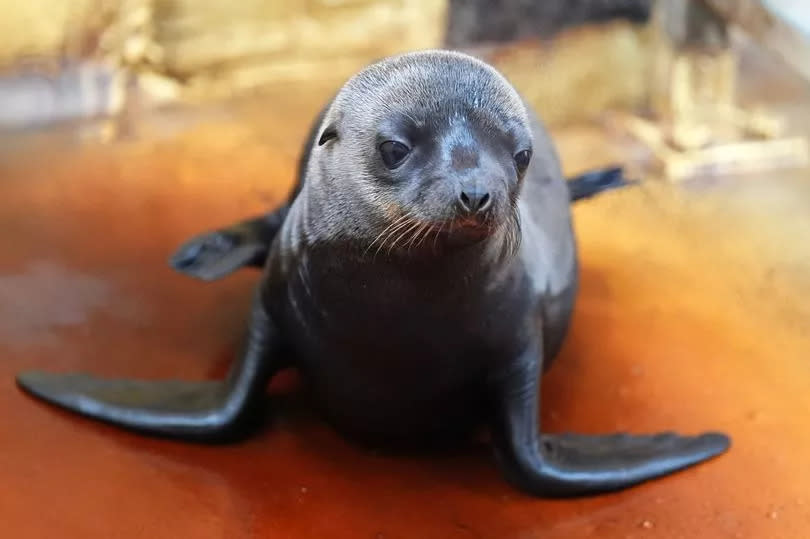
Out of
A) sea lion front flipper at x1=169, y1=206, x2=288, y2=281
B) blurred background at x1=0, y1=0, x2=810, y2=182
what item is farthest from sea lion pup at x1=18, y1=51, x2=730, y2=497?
blurred background at x1=0, y1=0, x2=810, y2=182

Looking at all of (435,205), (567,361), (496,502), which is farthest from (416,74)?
(567,361)

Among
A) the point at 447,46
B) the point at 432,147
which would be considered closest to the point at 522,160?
the point at 432,147

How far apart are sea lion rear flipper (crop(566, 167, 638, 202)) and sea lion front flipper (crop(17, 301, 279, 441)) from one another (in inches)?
47.2

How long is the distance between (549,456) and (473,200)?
2.80ft

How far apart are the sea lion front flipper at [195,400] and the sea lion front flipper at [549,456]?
0.58 meters

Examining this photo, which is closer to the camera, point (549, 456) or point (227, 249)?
point (549, 456)

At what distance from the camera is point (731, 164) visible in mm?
4270

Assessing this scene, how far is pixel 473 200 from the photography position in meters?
1.77

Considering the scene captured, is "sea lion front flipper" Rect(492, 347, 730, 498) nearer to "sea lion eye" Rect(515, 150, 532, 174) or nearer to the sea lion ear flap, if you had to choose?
"sea lion eye" Rect(515, 150, 532, 174)

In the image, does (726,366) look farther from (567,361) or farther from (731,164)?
(731,164)

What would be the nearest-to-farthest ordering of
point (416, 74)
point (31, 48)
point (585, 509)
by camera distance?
point (416, 74) → point (585, 509) → point (31, 48)

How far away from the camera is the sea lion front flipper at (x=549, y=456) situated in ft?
7.63

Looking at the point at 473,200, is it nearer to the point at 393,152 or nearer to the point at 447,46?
the point at 393,152

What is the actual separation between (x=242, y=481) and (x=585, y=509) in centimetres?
80
